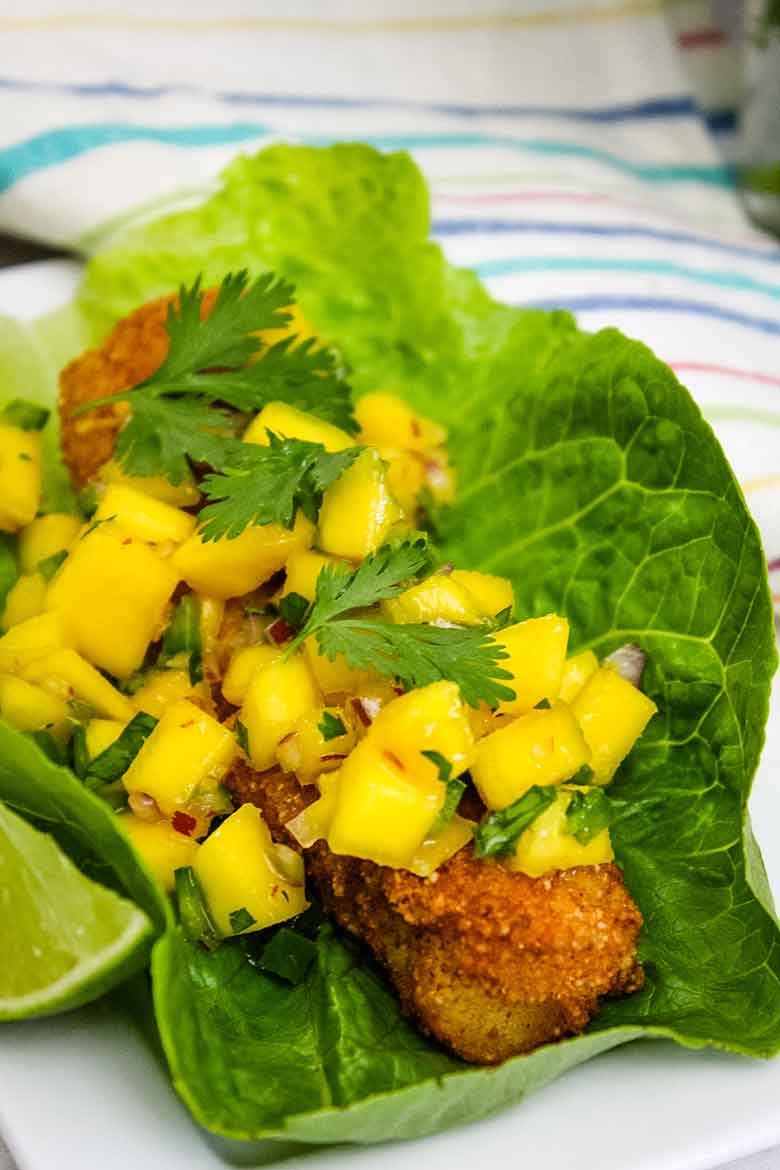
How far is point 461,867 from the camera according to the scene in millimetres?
2518

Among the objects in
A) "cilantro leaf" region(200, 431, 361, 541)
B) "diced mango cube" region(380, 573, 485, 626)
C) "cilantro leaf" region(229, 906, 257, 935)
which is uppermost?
"cilantro leaf" region(200, 431, 361, 541)

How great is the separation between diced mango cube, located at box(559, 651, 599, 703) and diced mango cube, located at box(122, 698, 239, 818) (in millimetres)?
703

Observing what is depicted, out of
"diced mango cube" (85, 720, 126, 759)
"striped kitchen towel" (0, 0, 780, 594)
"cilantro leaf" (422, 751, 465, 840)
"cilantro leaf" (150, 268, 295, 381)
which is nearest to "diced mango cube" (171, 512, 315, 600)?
"diced mango cube" (85, 720, 126, 759)

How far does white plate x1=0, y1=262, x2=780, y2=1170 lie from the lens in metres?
2.20

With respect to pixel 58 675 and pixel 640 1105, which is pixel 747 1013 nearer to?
pixel 640 1105

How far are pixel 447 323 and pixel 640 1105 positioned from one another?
2.42 m

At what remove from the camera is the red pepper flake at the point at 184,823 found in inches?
106

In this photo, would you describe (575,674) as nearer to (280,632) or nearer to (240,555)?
(280,632)

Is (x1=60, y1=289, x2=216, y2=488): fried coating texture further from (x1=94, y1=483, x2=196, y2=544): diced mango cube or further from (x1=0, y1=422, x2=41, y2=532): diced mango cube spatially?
(x1=94, y1=483, x2=196, y2=544): diced mango cube

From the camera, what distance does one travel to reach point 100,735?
2.81 metres

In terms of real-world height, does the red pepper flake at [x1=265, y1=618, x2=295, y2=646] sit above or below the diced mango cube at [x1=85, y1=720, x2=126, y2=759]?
above

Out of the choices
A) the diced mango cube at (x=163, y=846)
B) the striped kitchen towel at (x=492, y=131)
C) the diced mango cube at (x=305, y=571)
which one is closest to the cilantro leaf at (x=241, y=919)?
the diced mango cube at (x=163, y=846)

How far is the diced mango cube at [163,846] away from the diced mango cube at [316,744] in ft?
0.81

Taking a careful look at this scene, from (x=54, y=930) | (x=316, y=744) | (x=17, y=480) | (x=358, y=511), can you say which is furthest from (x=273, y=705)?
(x=17, y=480)
